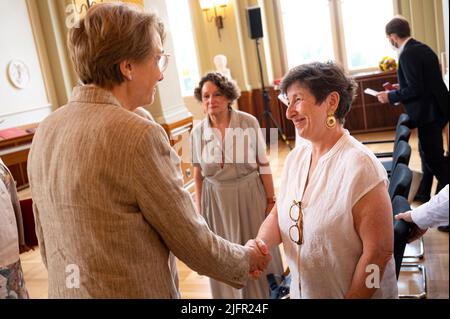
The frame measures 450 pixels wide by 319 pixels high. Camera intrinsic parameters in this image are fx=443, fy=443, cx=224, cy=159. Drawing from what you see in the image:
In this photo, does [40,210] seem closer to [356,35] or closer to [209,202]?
[209,202]

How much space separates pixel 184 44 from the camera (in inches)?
276

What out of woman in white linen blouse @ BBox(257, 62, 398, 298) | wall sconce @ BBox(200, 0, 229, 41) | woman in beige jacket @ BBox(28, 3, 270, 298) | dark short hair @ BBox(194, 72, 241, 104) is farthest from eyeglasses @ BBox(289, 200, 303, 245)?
wall sconce @ BBox(200, 0, 229, 41)

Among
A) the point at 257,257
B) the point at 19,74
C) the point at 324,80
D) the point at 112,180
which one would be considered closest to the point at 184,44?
the point at 19,74

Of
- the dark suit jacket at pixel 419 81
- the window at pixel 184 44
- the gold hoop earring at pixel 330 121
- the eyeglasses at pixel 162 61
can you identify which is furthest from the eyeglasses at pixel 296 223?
the window at pixel 184 44

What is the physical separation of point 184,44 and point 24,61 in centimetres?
519

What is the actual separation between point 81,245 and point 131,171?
17cm

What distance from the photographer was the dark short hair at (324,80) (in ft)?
3.92

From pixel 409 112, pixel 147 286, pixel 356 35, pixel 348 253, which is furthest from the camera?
pixel 356 35

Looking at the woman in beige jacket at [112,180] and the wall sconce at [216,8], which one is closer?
the woman in beige jacket at [112,180]

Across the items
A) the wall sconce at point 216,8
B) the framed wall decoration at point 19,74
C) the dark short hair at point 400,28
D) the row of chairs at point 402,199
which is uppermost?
the wall sconce at point 216,8

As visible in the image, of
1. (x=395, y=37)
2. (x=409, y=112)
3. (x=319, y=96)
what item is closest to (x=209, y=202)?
(x=319, y=96)

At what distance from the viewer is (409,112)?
114 inches

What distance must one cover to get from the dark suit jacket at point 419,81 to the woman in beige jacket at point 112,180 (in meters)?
1.89

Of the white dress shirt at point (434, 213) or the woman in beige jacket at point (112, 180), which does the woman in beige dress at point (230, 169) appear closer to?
the white dress shirt at point (434, 213)
